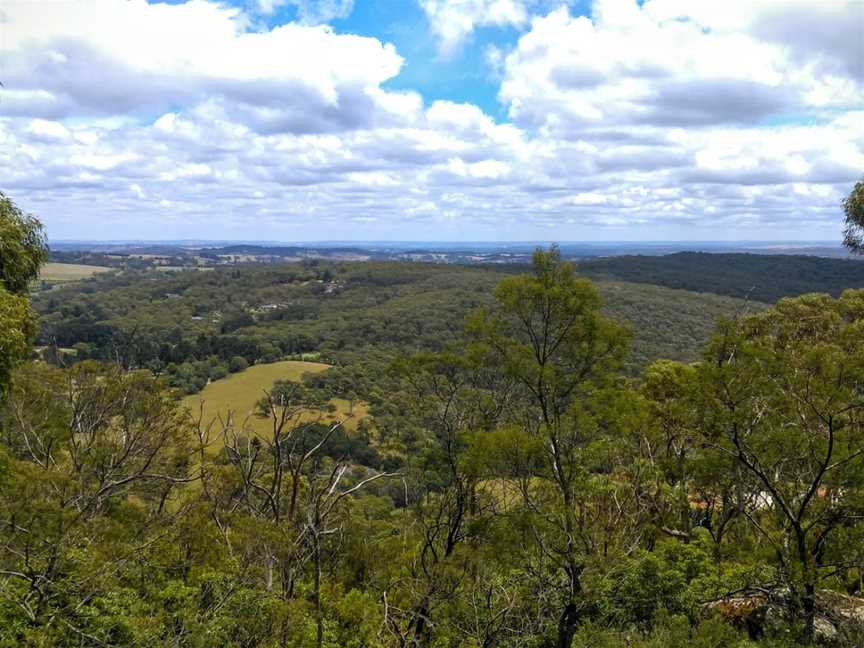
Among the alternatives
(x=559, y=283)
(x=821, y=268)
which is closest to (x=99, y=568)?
(x=559, y=283)

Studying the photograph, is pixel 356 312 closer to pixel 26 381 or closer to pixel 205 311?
pixel 205 311

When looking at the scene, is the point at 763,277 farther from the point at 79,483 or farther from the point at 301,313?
the point at 79,483

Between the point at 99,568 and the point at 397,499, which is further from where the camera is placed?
the point at 397,499

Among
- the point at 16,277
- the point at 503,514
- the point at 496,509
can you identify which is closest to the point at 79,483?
the point at 16,277

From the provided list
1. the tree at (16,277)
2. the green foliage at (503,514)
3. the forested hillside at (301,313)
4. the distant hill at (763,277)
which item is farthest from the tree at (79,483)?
the distant hill at (763,277)

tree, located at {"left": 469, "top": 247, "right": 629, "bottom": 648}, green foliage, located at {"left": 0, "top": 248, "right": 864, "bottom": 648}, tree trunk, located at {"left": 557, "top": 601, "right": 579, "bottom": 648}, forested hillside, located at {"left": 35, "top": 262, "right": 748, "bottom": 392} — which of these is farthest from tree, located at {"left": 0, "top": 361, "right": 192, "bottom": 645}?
forested hillside, located at {"left": 35, "top": 262, "right": 748, "bottom": 392}

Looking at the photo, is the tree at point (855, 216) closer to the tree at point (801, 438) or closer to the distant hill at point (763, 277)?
→ the tree at point (801, 438)
